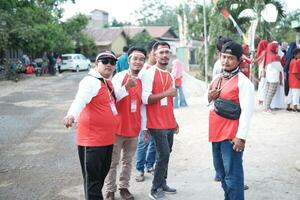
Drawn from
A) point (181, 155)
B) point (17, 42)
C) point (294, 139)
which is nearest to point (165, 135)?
point (181, 155)

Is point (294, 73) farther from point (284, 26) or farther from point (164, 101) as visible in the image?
point (284, 26)

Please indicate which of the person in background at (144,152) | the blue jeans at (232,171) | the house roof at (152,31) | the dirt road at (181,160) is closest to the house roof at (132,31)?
the house roof at (152,31)

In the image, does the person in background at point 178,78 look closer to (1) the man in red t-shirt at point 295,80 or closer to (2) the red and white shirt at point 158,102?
(1) the man in red t-shirt at point 295,80

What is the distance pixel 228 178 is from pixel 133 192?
1.50m

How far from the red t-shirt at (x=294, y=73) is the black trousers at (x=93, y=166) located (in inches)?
290

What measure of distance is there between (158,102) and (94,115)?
924mm

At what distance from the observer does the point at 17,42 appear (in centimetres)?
2391

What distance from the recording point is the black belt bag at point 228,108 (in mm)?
3861

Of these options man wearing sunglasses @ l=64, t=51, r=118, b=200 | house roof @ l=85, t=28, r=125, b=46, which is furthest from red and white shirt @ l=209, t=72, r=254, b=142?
house roof @ l=85, t=28, r=125, b=46

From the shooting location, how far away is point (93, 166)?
3922 millimetres

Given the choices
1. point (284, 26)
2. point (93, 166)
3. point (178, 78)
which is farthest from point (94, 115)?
point (284, 26)

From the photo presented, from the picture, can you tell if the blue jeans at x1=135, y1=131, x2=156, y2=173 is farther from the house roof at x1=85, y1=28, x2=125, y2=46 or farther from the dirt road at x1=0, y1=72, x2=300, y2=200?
the house roof at x1=85, y1=28, x2=125, y2=46

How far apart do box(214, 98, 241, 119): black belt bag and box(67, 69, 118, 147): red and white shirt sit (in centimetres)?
109

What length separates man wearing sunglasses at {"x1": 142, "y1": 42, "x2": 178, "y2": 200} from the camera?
452 cm
